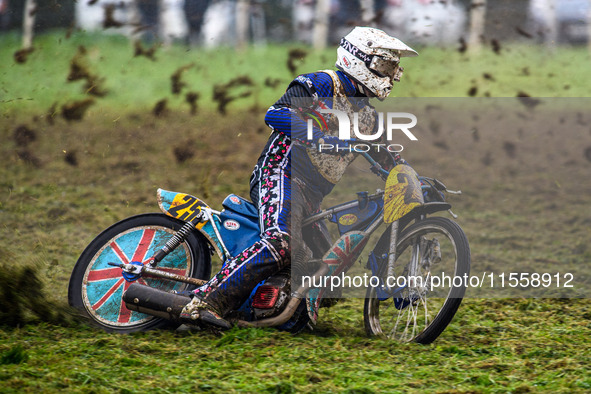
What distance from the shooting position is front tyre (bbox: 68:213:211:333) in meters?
5.12

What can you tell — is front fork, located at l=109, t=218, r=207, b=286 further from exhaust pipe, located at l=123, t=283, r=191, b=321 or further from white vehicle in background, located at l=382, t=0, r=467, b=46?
white vehicle in background, located at l=382, t=0, r=467, b=46

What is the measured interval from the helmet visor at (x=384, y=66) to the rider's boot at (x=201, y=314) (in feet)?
6.26

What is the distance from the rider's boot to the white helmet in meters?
1.81

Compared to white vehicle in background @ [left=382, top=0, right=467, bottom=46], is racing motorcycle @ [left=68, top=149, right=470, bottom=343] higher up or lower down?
lower down

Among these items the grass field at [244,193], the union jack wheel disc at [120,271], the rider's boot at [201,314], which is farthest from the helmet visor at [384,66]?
the rider's boot at [201,314]

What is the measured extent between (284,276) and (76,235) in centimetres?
362

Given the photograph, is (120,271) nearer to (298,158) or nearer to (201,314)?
(201,314)

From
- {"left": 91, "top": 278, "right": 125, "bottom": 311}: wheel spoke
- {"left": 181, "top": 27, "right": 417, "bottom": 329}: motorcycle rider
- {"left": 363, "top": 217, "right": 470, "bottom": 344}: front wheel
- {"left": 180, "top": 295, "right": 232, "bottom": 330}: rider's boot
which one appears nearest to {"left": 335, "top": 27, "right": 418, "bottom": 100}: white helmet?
{"left": 181, "top": 27, "right": 417, "bottom": 329}: motorcycle rider

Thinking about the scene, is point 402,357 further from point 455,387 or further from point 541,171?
point 541,171

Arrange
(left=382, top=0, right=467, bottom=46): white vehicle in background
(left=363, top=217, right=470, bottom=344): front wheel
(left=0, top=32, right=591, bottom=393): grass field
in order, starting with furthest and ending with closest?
(left=382, top=0, right=467, bottom=46): white vehicle in background → (left=363, top=217, right=470, bottom=344): front wheel → (left=0, top=32, right=591, bottom=393): grass field

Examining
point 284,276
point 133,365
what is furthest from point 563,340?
point 133,365

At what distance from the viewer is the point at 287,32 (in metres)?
13.2

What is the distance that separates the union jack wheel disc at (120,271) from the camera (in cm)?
514

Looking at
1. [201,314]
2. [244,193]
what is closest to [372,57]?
[201,314]
